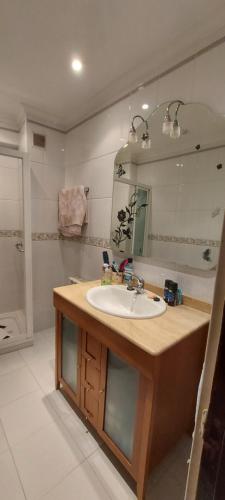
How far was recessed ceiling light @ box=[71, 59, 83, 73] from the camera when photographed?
4.35 feet

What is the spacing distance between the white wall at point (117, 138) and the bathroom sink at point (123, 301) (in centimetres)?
19

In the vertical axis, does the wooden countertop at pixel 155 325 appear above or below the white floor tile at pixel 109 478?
above

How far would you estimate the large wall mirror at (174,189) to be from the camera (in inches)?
45.3

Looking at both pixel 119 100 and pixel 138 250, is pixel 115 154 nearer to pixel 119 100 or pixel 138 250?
pixel 119 100

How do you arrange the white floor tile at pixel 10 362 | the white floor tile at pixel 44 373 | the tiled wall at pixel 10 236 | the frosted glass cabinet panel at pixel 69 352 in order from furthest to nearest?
the tiled wall at pixel 10 236, the white floor tile at pixel 10 362, the white floor tile at pixel 44 373, the frosted glass cabinet panel at pixel 69 352

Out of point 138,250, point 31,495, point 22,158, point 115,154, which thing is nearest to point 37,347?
point 31,495

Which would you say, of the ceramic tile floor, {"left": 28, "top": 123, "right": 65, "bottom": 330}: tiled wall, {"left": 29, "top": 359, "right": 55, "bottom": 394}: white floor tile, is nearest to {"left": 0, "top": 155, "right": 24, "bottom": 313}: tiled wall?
{"left": 28, "top": 123, "right": 65, "bottom": 330}: tiled wall

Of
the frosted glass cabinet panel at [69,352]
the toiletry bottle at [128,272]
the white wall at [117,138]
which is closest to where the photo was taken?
the white wall at [117,138]

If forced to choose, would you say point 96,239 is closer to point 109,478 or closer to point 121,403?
point 121,403

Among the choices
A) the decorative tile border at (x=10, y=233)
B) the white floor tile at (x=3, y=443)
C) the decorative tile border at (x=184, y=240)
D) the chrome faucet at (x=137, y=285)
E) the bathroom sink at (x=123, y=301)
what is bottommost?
the white floor tile at (x=3, y=443)

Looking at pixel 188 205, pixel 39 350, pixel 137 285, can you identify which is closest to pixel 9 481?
pixel 39 350

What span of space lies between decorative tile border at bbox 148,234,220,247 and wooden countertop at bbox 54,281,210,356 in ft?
1.23

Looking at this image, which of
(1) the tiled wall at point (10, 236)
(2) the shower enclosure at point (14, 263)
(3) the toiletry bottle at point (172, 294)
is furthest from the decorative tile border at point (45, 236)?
(3) the toiletry bottle at point (172, 294)

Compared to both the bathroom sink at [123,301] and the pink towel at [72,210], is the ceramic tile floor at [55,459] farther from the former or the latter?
the pink towel at [72,210]
